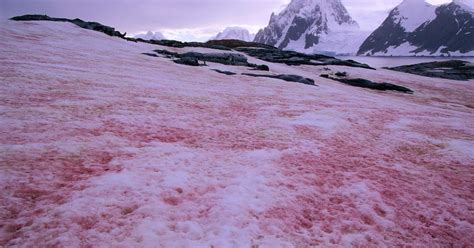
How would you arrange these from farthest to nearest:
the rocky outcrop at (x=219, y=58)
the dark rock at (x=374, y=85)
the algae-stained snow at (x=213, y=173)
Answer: the rocky outcrop at (x=219, y=58)
the dark rock at (x=374, y=85)
the algae-stained snow at (x=213, y=173)

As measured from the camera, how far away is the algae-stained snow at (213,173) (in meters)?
6.32

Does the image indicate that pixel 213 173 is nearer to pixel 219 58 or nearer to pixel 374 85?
pixel 374 85

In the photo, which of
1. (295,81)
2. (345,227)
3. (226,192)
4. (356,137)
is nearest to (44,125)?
(226,192)

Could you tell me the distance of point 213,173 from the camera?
9.11 metres

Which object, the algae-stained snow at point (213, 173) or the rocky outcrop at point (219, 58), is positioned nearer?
the algae-stained snow at point (213, 173)

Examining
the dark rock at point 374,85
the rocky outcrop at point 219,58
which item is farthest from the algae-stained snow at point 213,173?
the rocky outcrop at point 219,58

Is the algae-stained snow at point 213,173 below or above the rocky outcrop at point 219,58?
below

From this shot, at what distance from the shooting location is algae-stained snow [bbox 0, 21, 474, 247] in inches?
249

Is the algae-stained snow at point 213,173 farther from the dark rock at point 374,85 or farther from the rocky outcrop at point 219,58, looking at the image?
the rocky outcrop at point 219,58

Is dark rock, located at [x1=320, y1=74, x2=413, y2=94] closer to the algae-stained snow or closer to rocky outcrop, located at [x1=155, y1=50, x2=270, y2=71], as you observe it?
rocky outcrop, located at [x1=155, y1=50, x2=270, y2=71]

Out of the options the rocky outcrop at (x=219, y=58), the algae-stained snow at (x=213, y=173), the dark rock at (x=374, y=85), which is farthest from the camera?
the rocky outcrop at (x=219, y=58)

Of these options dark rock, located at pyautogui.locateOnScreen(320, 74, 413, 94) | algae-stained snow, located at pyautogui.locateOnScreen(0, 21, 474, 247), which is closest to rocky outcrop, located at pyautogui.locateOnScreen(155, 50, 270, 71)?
dark rock, located at pyautogui.locateOnScreen(320, 74, 413, 94)

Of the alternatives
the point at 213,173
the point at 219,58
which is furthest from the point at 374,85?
the point at 213,173

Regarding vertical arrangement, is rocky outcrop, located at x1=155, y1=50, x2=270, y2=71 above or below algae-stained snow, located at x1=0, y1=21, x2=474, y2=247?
above
